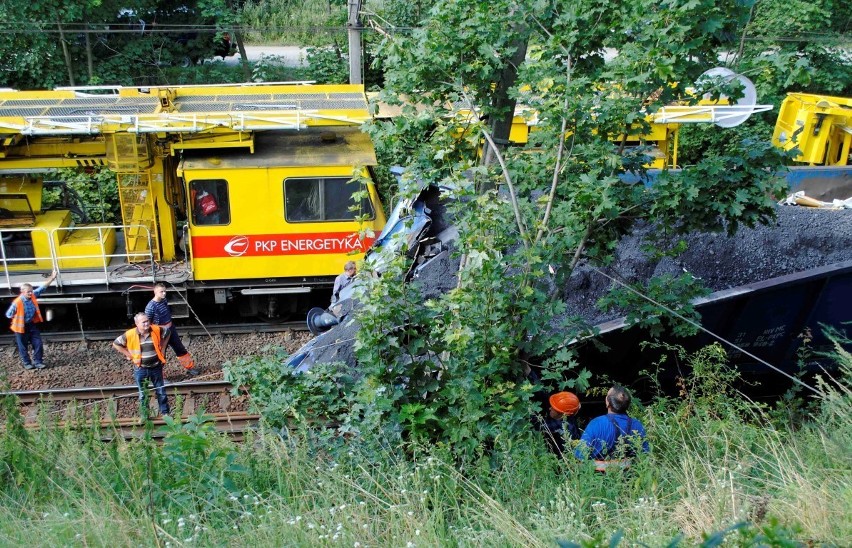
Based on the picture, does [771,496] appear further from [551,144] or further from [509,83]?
[509,83]

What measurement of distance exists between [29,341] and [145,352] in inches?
105

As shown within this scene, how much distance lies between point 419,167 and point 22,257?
7672mm

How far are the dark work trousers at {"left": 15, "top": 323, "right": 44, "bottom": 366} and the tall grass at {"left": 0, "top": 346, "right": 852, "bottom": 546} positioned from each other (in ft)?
16.3

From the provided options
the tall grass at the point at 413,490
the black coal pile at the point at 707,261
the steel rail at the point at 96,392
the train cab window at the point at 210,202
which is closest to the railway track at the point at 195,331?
the train cab window at the point at 210,202

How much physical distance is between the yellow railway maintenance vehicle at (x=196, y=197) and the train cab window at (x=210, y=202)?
1 cm

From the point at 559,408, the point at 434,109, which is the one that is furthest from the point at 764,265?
the point at 434,109

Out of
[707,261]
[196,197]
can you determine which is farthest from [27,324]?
[707,261]

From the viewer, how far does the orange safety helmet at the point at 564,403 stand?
5559 millimetres

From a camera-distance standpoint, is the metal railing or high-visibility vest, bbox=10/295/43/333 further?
the metal railing

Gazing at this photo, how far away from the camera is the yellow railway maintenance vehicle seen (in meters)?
10.1

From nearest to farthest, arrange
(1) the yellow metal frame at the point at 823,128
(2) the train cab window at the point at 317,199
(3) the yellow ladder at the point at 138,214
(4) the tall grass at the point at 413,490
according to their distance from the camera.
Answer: (4) the tall grass at the point at 413,490 < (2) the train cab window at the point at 317,199 < (3) the yellow ladder at the point at 138,214 < (1) the yellow metal frame at the point at 823,128

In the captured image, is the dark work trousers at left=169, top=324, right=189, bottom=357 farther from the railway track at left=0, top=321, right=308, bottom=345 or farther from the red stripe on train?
the red stripe on train

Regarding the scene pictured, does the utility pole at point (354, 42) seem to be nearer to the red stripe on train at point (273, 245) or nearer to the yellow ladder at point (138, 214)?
the red stripe on train at point (273, 245)

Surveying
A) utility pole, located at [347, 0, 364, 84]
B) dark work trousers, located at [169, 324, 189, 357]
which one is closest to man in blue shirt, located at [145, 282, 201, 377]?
dark work trousers, located at [169, 324, 189, 357]
